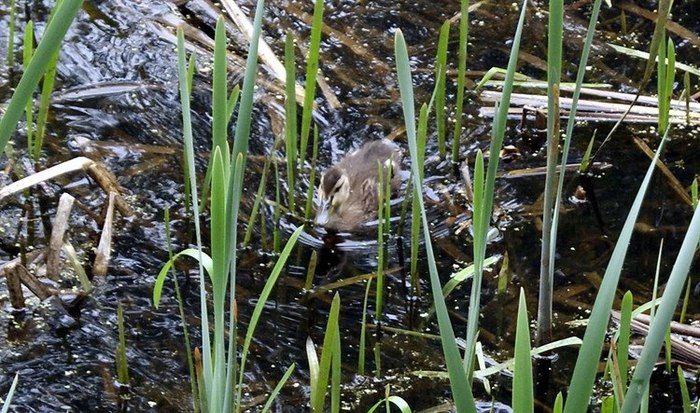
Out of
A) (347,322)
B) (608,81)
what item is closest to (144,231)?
(347,322)

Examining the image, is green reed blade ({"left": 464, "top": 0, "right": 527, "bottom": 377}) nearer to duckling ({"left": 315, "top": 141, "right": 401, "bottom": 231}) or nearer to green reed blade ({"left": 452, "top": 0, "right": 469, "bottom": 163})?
duckling ({"left": 315, "top": 141, "right": 401, "bottom": 231})

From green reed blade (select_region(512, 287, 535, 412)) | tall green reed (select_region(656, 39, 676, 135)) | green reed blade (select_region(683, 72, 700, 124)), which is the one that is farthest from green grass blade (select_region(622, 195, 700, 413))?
green reed blade (select_region(683, 72, 700, 124))

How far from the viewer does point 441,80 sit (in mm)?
4523

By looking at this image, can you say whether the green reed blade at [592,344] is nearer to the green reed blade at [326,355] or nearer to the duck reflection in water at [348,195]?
the green reed blade at [326,355]

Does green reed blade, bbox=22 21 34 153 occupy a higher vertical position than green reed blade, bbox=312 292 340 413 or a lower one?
higher

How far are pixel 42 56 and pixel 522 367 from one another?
39.8 inches

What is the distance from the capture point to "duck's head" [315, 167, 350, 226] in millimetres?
4562

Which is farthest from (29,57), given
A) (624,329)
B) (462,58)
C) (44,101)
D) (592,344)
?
(592,344)

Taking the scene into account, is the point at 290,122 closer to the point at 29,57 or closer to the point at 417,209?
the point at 417,209

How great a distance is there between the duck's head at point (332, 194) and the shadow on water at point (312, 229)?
0.34ft

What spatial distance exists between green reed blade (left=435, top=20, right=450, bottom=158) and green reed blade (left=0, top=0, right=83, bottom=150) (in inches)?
110

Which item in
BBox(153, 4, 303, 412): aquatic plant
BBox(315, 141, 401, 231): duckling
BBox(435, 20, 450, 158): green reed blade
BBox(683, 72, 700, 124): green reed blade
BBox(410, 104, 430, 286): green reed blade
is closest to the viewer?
BBox(153, 4, 303, 412): aquatic plant

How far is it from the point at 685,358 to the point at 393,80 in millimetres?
2573

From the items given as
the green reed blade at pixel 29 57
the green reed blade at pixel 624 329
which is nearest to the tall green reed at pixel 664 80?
the green reed blade at pixel 624 329
